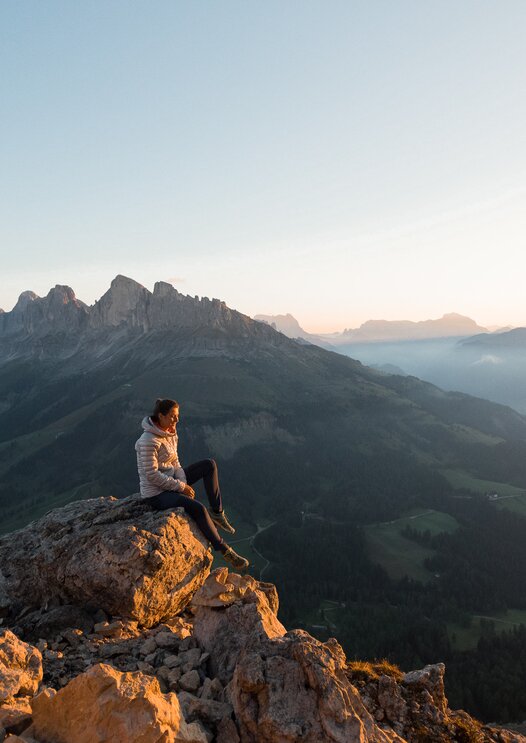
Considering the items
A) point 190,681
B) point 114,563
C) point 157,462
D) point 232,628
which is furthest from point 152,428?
point 190,681

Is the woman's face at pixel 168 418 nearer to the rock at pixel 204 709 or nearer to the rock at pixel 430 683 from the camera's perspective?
the rock at pixel 204 709

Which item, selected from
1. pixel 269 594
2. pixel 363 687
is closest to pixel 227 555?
pixel 269 594

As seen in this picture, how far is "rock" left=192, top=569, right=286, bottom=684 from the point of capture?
45.1ft

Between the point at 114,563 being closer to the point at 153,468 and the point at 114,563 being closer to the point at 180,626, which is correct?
the point at 180,626

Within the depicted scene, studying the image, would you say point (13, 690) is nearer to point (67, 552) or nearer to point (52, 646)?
point (52, 646)

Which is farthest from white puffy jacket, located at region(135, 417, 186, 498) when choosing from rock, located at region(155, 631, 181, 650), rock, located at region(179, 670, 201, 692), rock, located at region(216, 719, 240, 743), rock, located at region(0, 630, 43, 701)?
rock, located at region(216, 719, 240, 743)

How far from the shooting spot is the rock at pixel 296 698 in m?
10.5

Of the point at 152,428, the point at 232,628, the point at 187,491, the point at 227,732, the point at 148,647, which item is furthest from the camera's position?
the point at 187,491

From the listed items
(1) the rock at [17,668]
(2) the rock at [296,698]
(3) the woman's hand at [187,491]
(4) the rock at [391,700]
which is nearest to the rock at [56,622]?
(1) the rock at [17,668]

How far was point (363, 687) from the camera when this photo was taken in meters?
13.1

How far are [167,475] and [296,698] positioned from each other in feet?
33.6

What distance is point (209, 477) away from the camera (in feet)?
67.4

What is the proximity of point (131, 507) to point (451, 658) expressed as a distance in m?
154

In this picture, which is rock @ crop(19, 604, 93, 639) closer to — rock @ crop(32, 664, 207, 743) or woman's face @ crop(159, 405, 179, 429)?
rock @ crop(32, 664, 207, 743)
